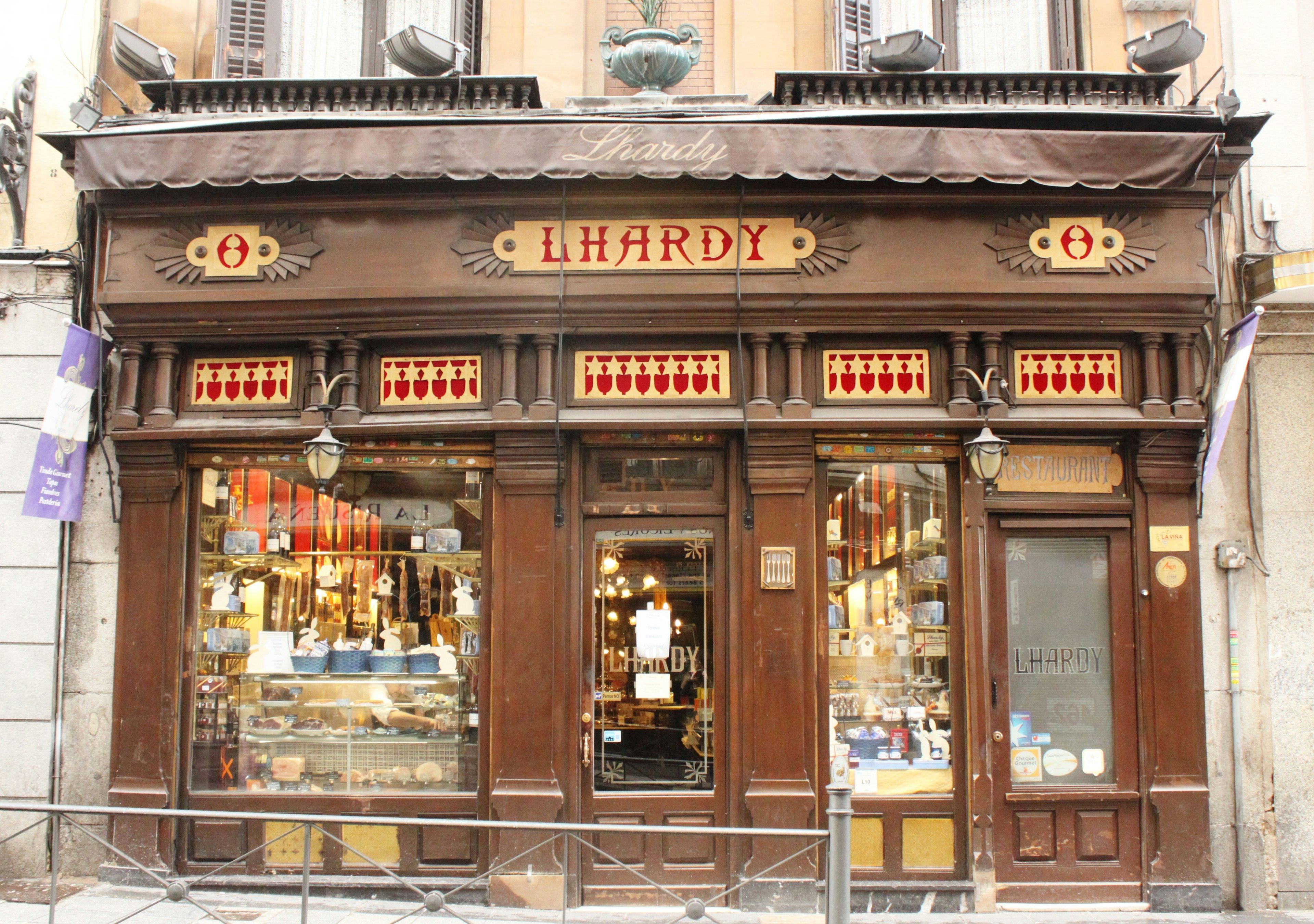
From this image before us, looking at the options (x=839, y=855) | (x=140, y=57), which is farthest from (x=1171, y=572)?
(x=140, y=57)

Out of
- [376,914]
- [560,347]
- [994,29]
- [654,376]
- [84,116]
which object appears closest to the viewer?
[376,914]

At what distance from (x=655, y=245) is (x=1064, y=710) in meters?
4.50

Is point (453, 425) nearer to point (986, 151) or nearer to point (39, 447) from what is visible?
point (39, 447)

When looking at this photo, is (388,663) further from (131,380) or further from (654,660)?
(131,380)

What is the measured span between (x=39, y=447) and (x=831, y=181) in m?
5.97

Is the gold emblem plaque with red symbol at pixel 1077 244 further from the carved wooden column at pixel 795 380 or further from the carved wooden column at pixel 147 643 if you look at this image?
the carved wooden column at pixel 147 643

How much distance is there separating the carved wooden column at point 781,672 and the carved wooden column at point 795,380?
159 millimetres

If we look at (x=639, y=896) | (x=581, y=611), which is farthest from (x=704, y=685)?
(x=639, y=896)

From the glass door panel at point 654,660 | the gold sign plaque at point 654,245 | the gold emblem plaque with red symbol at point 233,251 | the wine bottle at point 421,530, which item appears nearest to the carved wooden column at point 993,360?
the gold sign plaque at point 654,245

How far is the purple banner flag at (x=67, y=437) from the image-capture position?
7.39 metres

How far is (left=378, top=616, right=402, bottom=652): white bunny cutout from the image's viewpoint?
25.8 feet

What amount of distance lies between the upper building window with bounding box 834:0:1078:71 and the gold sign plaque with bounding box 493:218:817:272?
7.71 feet

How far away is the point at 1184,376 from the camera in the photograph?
748cm

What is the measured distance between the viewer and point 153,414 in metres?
7.62
